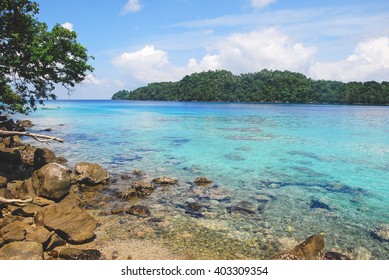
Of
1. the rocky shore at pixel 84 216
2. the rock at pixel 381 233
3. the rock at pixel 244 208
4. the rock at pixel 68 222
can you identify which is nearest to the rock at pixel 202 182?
the rocky shore at pixel 84 216

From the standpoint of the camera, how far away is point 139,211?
1362 centimetres

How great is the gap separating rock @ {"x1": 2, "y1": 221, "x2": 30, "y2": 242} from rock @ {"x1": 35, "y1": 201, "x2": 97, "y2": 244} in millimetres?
790

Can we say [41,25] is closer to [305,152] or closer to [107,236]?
[107,236]

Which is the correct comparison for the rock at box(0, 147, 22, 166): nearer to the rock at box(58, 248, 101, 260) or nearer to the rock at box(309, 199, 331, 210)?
the rock at box(58, 248, 101, 260)

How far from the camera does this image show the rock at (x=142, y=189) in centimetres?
1613

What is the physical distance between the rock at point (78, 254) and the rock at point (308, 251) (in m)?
6.14

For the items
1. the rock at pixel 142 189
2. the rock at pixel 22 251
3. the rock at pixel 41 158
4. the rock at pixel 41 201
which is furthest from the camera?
the rock at pixel 41 158

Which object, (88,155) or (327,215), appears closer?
(327,215)

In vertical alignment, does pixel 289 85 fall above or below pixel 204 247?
above

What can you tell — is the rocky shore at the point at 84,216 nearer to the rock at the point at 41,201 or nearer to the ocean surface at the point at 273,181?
the rock at the point at 41,201

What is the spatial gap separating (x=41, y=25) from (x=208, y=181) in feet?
47.8

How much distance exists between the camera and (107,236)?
1130 centimetres

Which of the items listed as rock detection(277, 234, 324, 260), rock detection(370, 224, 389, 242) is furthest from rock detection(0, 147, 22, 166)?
rock detection(370, 224, 389, 242)
